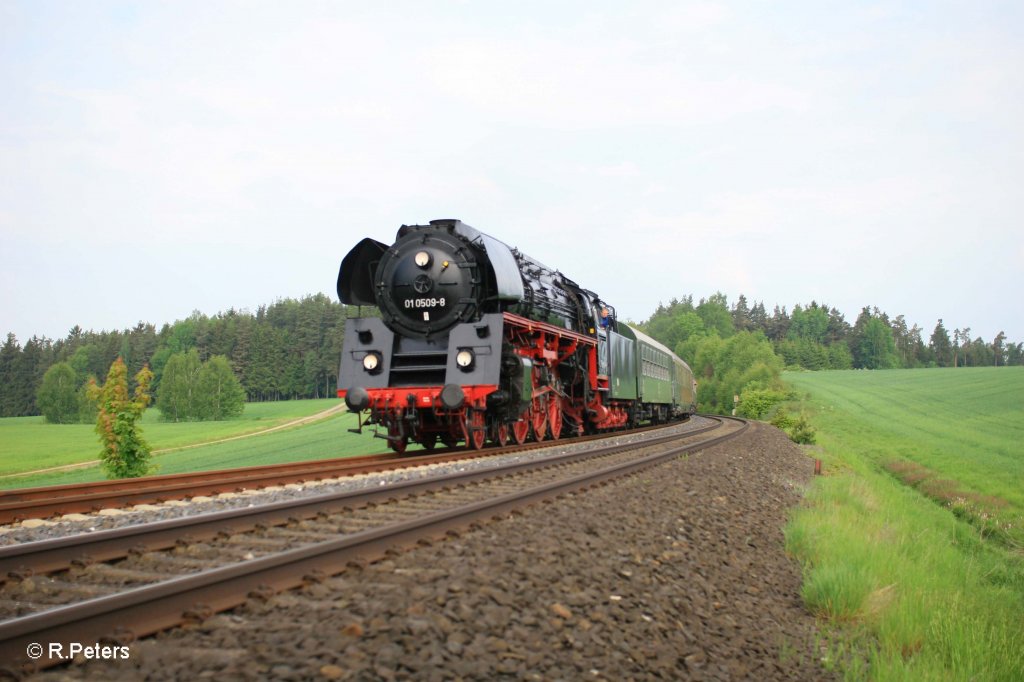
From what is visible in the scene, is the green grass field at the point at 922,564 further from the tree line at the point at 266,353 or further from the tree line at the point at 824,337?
the tree line at the point at 824,337

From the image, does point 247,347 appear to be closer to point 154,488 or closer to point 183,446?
point 183,446

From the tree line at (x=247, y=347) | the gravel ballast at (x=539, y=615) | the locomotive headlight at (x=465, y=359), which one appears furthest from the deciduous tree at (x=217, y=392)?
the gravel ballast at (x=539, y=615)

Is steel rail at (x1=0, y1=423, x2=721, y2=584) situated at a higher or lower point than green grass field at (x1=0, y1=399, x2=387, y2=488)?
higher

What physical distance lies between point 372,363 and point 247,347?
71.9 meters

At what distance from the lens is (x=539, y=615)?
393 centimetres

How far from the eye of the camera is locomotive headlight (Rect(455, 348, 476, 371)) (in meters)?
12.8

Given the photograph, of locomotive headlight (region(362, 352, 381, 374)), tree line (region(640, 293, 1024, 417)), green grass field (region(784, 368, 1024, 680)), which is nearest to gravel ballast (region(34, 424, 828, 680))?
green grass field (region(784, 368, 1024, 680))

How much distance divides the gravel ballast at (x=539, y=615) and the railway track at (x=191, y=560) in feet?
0.54

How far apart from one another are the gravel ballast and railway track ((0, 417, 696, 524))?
391 centimetres

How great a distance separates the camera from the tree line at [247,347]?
7488 centimetres

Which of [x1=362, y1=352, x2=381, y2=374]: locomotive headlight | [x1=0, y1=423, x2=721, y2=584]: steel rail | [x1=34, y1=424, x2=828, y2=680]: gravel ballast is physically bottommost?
[x1=34, y1=424, x2=828, y2=680]: gravel ballast

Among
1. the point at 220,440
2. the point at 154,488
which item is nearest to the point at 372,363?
the point at 154,488

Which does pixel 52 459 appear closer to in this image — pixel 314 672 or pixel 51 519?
pixel 51 519

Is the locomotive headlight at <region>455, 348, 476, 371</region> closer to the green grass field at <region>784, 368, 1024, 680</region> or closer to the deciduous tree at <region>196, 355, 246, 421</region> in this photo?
the green grass field at <region>784, 368, 1024, 680</region>
